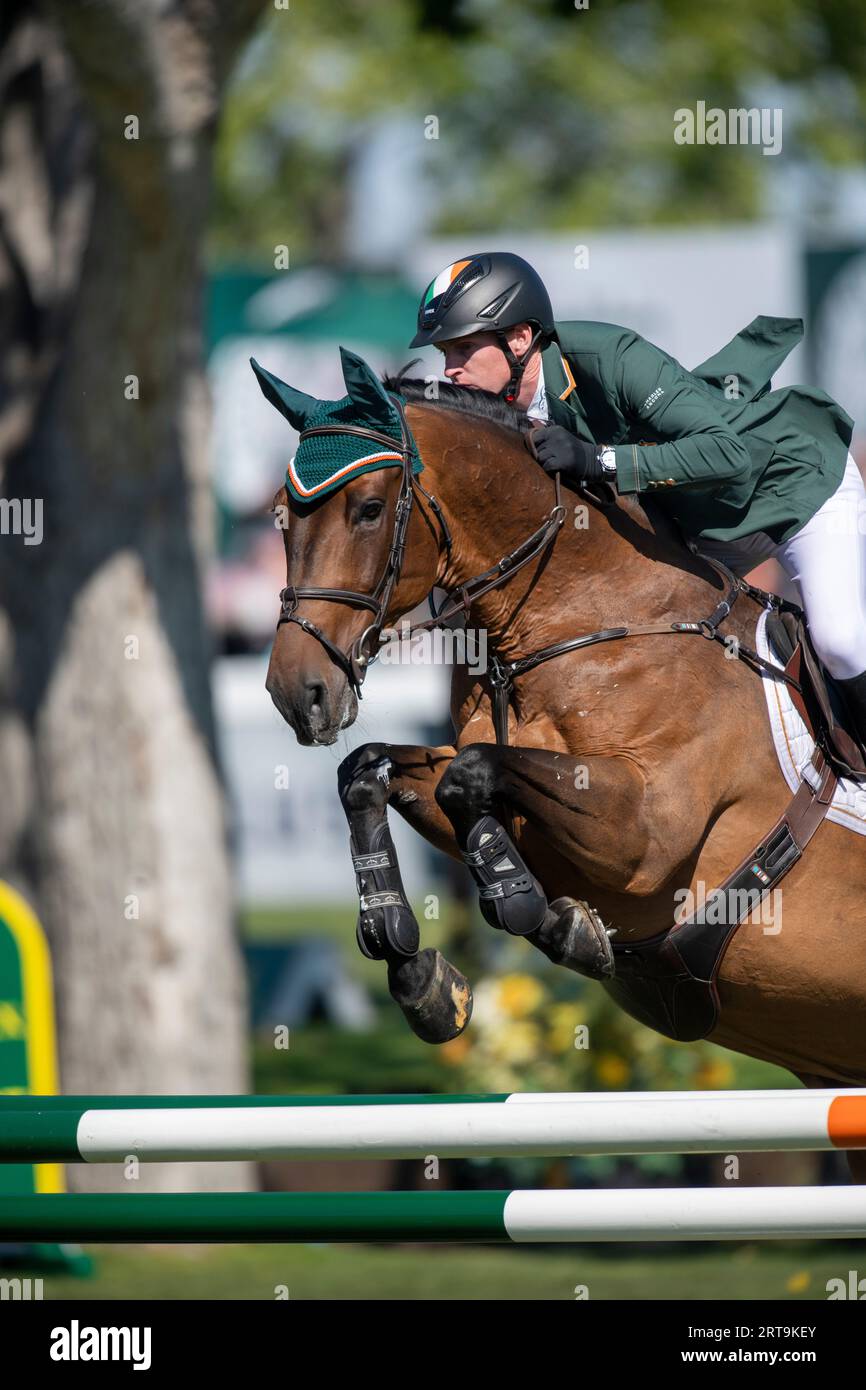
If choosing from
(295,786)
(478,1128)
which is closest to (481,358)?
(478,1128)

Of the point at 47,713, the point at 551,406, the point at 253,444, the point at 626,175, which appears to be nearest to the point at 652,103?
the point at 626,175

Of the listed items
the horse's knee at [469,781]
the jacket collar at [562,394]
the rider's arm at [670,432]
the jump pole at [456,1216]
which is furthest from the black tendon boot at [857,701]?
the jump pole at [456,1216]

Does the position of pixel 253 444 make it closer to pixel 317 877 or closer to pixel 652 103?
pixel 317 877

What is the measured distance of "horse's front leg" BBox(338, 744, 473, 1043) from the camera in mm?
3156

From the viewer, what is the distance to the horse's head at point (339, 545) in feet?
9.55

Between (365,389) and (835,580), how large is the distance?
1141 mm

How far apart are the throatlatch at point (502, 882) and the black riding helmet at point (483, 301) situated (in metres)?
0.98

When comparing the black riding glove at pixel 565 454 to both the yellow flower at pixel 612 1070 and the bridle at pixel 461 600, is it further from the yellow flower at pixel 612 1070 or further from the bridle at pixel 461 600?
the yellow flower at pixel 612 1070

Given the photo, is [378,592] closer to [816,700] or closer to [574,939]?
[574,939]

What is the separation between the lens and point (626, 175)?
85.7 feet

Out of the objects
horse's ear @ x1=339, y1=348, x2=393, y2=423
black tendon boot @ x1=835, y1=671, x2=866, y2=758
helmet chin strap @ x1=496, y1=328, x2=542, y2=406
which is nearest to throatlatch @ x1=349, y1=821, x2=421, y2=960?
horse's ear @ x1=339, y1=348, x2=393, y2=423

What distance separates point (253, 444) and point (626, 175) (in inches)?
600

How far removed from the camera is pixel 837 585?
350 centimetres

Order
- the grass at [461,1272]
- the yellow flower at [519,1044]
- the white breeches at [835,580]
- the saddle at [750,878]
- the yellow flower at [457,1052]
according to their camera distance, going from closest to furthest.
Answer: the saddle at [750,878] < the white breeches at [835,580] < the grass at [461,1272] < the yellow flower at [519,1044] < the yellow flower at [457,1052]
